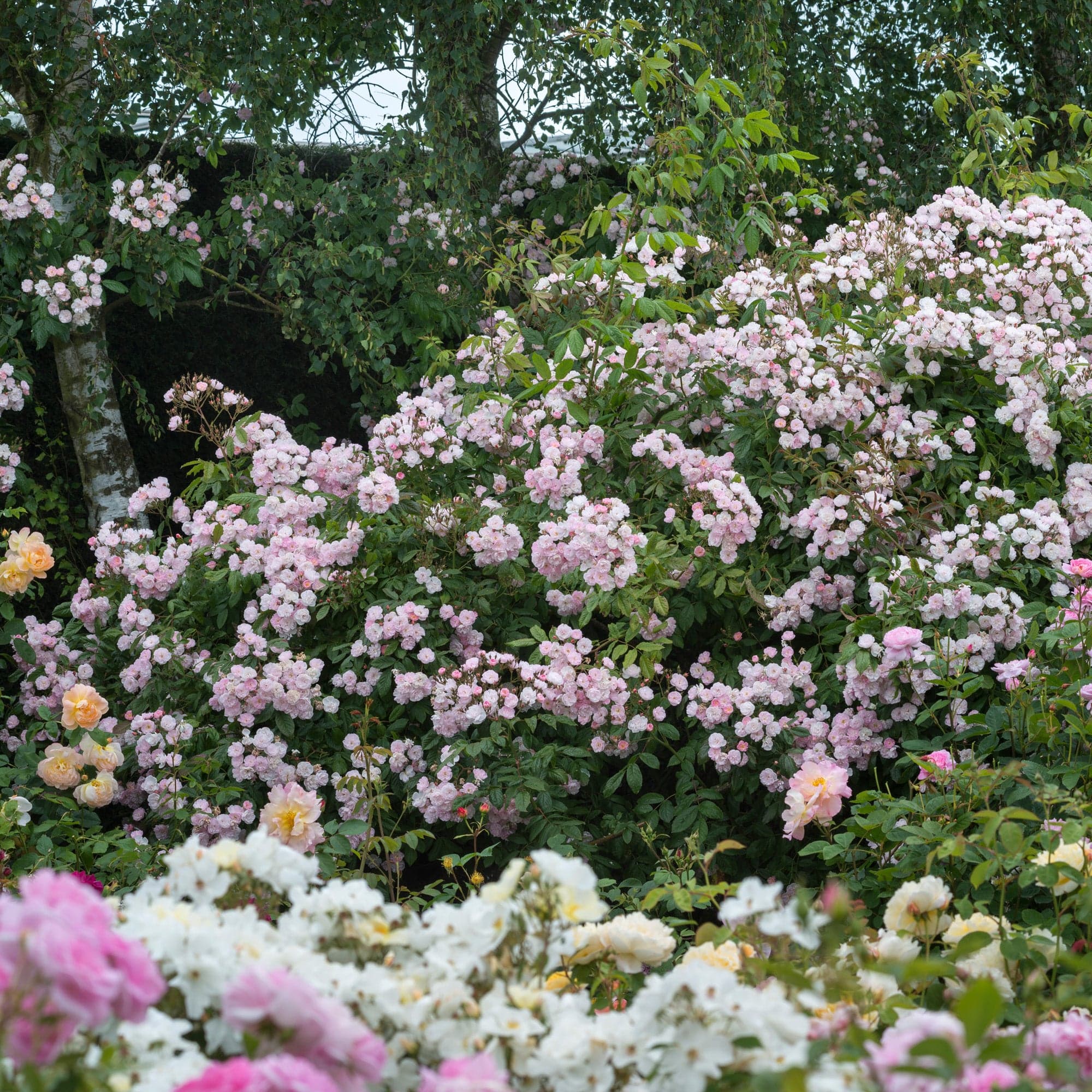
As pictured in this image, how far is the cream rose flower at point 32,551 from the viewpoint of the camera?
131 inches

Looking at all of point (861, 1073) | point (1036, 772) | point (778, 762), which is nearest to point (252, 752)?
point (778, 762)

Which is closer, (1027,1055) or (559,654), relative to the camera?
(1027,1055)

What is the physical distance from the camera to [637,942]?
1398mm

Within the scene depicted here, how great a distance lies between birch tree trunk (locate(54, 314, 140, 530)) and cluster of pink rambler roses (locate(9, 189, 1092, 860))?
3.58 feet

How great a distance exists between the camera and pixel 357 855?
273cm

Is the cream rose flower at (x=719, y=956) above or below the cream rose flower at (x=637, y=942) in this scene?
below

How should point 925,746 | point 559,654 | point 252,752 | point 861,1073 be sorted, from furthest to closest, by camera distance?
point 252,752, point 559,654, point 925,746, point 861,1073

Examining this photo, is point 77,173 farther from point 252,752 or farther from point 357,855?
point 357,855

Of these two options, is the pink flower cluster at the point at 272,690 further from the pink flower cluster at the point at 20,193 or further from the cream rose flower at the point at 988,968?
the pink flower cluster at the point at 20,193

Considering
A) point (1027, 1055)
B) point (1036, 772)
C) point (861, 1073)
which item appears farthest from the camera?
point (1036, 772)

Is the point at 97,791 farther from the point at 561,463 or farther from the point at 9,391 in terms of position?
the point at 9,391

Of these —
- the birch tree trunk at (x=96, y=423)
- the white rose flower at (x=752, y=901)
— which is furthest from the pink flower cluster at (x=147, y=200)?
the white rose flower at (x=752, y=901)

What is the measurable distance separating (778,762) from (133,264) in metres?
2.85

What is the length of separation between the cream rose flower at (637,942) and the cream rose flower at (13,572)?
243 cm
